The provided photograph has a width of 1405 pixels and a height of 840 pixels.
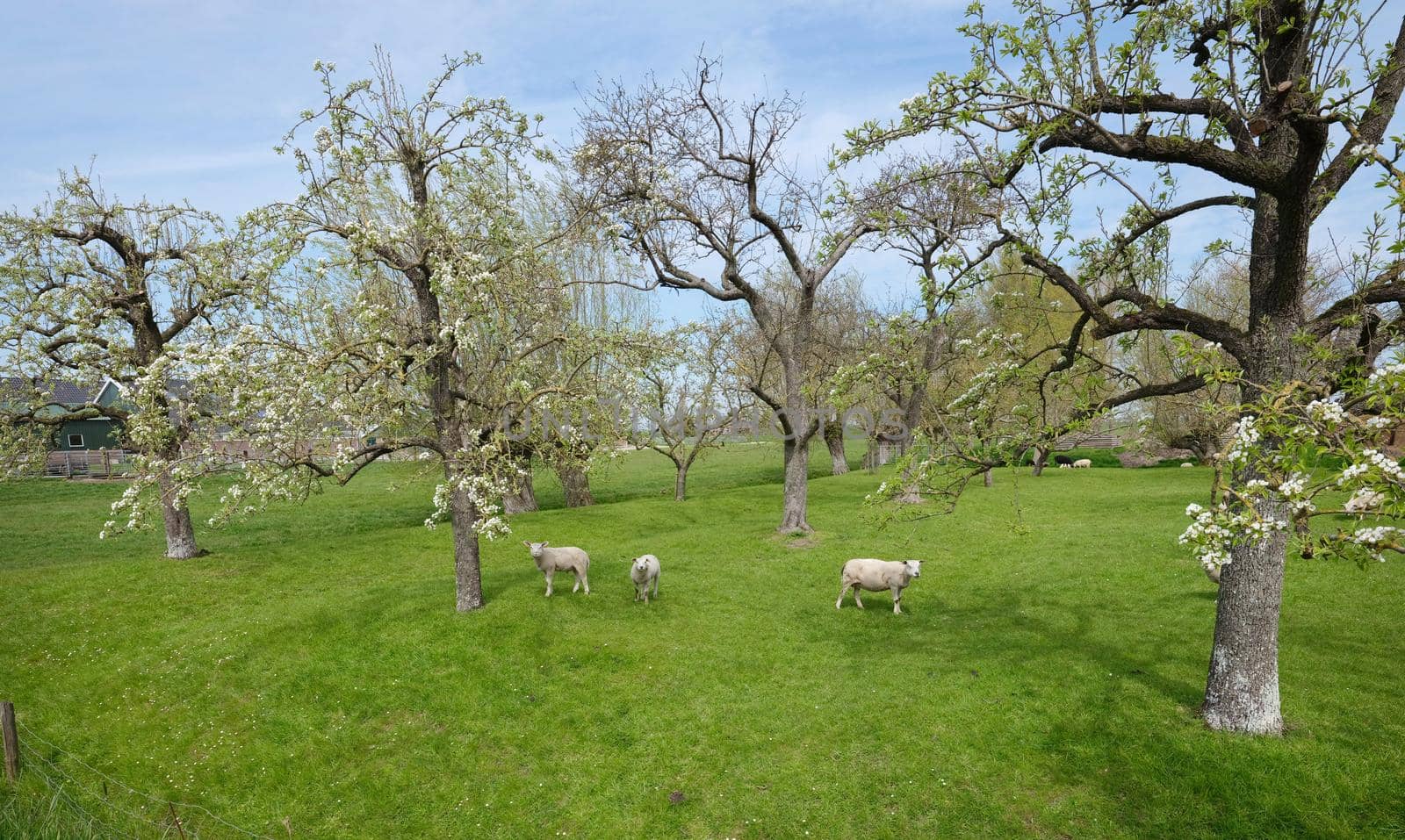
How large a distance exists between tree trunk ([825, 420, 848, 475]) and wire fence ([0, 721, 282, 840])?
45.3 meters

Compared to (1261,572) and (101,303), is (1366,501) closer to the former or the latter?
(1261,572)

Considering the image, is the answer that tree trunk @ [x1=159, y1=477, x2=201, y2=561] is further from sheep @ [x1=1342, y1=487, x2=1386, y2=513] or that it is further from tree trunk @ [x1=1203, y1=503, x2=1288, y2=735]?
sheep @ [x1=1342, y1=487, x2=1386, y2=513]

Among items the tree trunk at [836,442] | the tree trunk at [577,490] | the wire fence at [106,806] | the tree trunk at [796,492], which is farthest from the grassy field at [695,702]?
the tree trunk at [836,442]

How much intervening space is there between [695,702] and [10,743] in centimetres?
1199

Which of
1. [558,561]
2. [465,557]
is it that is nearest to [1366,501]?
[558,561]

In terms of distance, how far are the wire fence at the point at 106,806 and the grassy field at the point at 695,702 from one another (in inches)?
3.1

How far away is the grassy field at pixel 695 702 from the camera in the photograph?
420 inches

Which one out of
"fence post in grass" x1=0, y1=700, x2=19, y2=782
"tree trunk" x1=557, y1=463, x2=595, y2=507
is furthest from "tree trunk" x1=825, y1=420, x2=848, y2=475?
"fence post in grass" x1=0, y1=700, x2=19, y2=782

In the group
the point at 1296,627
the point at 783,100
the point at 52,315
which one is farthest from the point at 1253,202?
the point at 52,315

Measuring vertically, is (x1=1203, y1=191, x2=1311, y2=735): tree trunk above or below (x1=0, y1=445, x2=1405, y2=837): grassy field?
above

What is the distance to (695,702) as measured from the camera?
14375 mm

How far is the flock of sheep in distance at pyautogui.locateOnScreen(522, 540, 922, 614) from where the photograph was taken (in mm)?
18859

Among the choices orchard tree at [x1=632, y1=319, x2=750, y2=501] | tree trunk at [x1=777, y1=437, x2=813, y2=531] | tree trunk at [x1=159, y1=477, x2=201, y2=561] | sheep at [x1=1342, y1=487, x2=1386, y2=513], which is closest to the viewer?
sheep at [x1=1342, y1=487, x2=1386, y2=513]

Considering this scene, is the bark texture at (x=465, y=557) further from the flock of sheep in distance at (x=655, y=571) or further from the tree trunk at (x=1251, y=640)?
the tree trunk at (x=1251, y=640)
